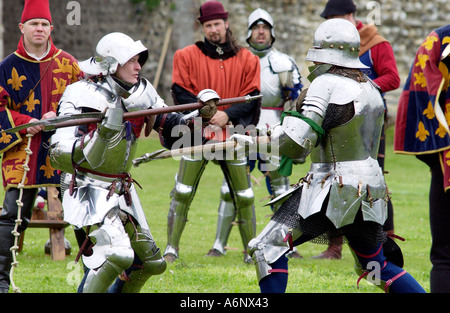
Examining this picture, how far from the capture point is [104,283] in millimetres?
4273

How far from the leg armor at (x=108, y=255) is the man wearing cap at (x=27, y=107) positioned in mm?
1253

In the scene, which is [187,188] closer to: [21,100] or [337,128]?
[21,100]

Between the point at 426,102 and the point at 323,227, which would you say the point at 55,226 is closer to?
the point at 323,227

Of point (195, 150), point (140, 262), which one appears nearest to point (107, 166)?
point (195, 150)

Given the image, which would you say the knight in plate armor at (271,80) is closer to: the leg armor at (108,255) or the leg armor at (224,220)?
the leg armor at (224,220)

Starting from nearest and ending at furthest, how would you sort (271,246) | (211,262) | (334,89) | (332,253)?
(334,89) < (271,246) < (211,262) < (332,253)

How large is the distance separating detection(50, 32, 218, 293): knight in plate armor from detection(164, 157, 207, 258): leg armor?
6.60 ft

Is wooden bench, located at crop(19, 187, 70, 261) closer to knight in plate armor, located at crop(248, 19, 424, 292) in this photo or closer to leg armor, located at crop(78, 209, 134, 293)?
leg armor, located at crop(78, 209, 134, 293)

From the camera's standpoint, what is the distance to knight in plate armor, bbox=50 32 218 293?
4227 mm

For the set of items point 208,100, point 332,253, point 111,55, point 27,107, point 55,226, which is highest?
point 111,55

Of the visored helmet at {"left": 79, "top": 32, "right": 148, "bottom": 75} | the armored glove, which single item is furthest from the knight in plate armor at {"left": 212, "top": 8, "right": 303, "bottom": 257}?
the visored helmet at {"left": 79, "top": 32, "right": 148, "bottom": 75}

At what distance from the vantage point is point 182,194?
6.73m

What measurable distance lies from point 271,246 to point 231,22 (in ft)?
41.4
